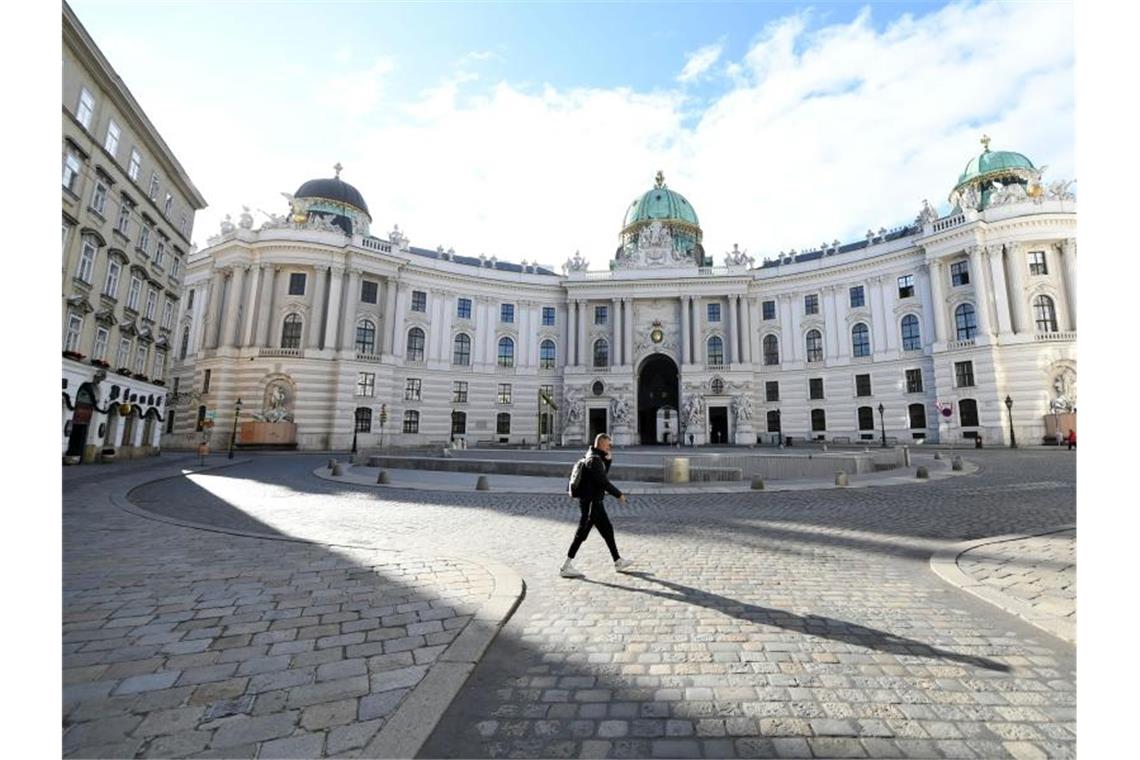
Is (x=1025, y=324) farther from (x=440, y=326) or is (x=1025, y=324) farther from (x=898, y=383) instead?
(x=440, y=326)

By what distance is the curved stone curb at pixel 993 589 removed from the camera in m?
4.03

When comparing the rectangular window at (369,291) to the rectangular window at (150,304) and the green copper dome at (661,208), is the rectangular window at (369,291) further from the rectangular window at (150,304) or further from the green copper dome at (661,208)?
the green copper dome at (661,208)

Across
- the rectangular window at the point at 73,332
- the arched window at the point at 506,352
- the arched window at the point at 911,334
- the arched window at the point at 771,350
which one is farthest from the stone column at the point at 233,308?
the arched window at the point at 911,334

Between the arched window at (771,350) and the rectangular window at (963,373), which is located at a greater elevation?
the arched window at (771,350)

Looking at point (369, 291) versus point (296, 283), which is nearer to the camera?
point (296, 283)

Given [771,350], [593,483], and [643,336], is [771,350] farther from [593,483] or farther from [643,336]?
[593,483]

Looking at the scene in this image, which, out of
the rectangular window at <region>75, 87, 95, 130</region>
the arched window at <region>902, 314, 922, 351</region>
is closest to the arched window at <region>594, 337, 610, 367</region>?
the arched window at <region>902, 314, 922, 351</region>

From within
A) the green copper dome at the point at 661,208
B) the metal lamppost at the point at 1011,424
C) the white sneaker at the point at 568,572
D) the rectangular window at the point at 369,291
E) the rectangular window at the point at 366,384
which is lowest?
the white sneaker at the point at 568,572

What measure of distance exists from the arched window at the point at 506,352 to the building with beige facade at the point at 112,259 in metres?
24.5

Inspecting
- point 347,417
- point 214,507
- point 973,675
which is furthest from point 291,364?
point 973,675

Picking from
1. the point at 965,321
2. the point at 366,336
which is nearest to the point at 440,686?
the point at 366,336

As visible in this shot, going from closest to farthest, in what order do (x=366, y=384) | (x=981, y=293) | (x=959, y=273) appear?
(x=981, y=293)
(x=959, y=273)
(x=366, y=384)

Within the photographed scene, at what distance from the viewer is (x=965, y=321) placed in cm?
3731

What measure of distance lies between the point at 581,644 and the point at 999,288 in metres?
45.1
